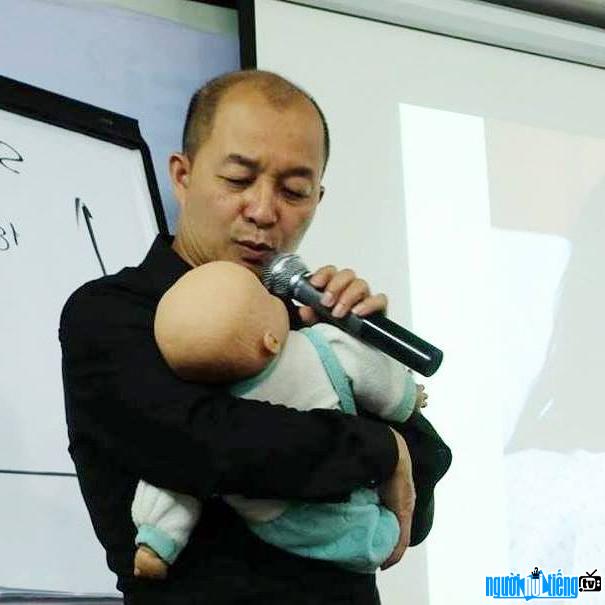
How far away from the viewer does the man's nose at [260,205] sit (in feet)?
2.62

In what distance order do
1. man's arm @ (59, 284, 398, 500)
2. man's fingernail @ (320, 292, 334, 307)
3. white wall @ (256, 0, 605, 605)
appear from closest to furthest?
1. man's arm @ (59, 284, 398, 500)
2. man's fingernail @ (320, 292, 334, 307)
3. white wall @ (256, 0, 605, 605)

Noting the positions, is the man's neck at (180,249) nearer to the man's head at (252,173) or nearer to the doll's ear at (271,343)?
the man's head at (252,173)

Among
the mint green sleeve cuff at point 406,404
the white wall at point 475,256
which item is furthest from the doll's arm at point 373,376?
the white wall at point 475,256

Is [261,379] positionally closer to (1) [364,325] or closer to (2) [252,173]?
(1) [364,325]

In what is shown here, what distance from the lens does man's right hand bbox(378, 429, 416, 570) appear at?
2.36 ft

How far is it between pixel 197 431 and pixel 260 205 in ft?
0.74

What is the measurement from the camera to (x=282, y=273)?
0.78m

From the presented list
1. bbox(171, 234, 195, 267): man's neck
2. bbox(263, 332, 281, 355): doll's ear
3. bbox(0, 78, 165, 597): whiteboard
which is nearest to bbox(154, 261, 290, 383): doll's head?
bbox(263, 332, 281, 355): doll's ear

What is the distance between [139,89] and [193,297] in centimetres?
108

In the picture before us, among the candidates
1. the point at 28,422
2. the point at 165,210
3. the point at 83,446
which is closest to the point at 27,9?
the point at 165,210

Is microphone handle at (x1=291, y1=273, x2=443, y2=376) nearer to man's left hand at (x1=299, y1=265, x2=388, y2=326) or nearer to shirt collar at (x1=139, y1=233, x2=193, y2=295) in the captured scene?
man's left hand at (x1=299, y1=265, x2=388, y2=326)

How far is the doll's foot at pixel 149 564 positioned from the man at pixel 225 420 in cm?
2

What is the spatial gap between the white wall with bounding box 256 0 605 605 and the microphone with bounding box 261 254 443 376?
91 cm

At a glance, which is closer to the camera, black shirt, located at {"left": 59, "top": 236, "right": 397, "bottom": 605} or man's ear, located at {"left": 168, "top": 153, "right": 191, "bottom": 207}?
black shirt, located at {"left": 59, "top": 236, "right": 397, "bottom": 605}
